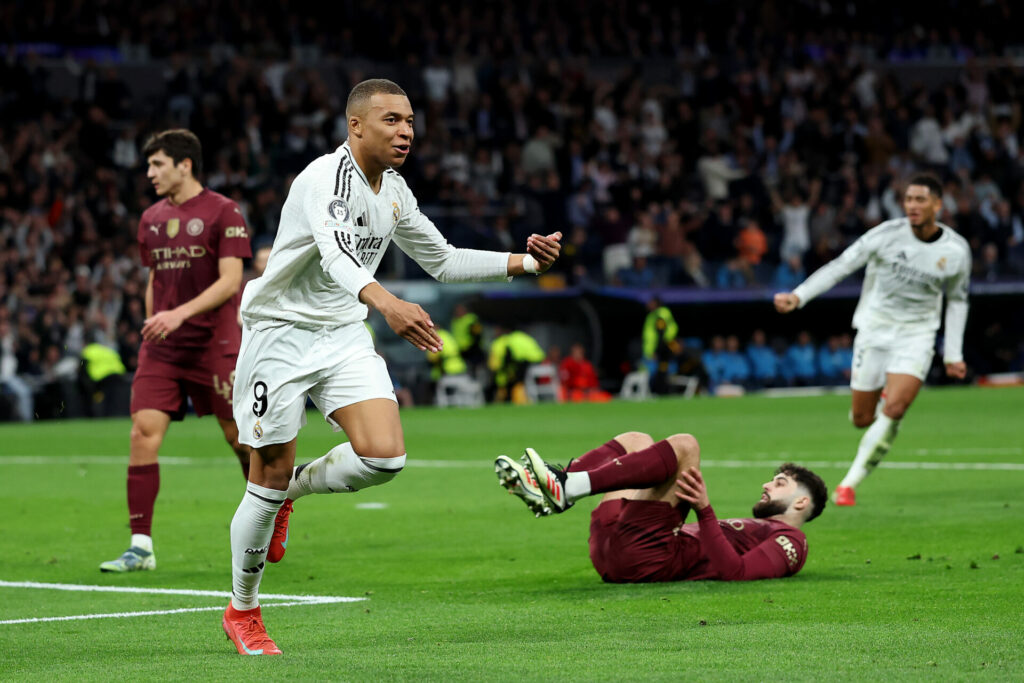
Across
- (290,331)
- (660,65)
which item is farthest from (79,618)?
(660,65)

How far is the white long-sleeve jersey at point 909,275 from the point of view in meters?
12.5

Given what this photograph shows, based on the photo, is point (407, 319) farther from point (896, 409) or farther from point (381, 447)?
point (896, 409)

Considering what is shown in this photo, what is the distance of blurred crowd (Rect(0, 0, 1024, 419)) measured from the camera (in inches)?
1096

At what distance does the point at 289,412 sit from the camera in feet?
21.2

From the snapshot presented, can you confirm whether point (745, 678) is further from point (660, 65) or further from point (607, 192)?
point (660, 65)

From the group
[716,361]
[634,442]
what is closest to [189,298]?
[634,442]

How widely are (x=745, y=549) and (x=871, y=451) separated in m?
4.20

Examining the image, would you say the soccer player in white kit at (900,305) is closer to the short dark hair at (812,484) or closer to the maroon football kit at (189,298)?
the short dark hair at (812,484)

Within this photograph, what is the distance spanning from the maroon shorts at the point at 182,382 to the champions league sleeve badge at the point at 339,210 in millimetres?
3607

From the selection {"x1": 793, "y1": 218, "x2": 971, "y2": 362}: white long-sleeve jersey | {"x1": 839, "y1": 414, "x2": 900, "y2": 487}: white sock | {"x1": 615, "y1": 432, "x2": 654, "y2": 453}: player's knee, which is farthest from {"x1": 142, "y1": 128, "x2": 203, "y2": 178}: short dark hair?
{"x1": 839, "y1": 414, "x2": 900, "y2": 487}: white sock

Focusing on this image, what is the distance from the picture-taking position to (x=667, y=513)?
763 cm

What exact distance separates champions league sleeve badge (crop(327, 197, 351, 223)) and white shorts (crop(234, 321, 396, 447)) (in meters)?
→ 0.58

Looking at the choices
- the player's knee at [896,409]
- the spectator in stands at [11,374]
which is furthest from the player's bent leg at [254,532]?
the spectator in stands at [11,374]

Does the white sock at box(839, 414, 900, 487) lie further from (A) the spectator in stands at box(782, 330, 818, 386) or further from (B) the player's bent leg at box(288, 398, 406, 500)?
(A) the spectator in stands at box(782, 330, 818, 386)
